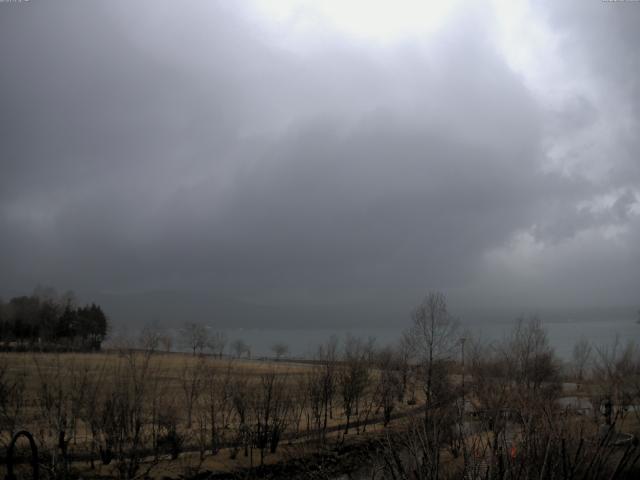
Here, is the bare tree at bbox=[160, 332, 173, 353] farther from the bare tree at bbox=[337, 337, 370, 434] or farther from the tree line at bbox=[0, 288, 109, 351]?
the bare tree at bbox=[337, 337, 370, 434]

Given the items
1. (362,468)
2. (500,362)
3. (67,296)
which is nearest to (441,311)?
(500,362)

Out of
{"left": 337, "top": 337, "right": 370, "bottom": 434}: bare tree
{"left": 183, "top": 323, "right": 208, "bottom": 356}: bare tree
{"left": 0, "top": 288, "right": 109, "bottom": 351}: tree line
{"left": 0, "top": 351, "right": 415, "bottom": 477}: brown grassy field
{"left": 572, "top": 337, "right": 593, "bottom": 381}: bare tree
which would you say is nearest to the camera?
{"left": 0, "top": 351, "right": 415, "bottom": 477}: brown grassy field

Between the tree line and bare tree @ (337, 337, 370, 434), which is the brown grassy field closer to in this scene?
bare tree @ (337, 337, 370, 434)

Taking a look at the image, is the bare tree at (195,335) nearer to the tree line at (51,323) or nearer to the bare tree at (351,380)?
the tree line at (51,323)

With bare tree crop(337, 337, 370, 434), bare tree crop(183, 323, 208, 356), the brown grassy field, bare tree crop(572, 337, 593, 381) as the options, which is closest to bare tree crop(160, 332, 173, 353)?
bare tree crop(183, 323, 208, 356)

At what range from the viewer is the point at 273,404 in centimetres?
3912

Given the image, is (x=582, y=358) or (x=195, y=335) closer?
(x=582, y=358)

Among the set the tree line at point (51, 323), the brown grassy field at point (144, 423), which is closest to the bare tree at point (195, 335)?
the tree line at point (51, 323)

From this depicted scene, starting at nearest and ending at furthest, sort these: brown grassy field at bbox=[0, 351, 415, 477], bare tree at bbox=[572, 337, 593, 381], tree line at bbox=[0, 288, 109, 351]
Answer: brown grassy field at bbox=[0, 351, 415, 477], bare tree at bbox=[572, 337, 593, 381], tree line at bbox=[0, 288, 109, 351]

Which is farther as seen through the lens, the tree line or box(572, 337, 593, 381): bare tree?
the tree line

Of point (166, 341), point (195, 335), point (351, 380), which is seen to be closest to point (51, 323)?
point (166, 341)

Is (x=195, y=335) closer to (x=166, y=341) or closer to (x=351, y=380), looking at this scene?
(x=166, y=341)

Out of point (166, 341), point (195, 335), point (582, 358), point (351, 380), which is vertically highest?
point (351, 380)

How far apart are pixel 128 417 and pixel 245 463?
819 centimetres
